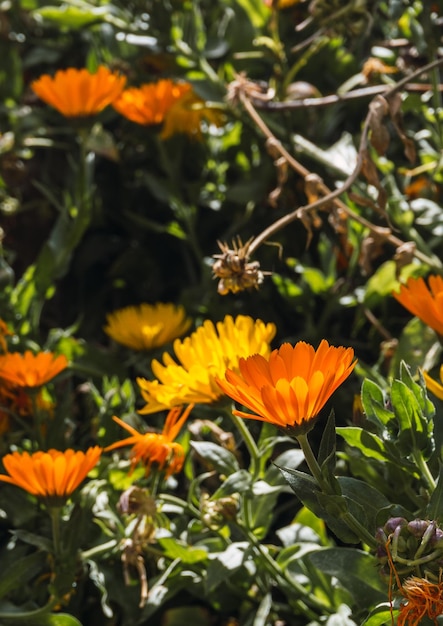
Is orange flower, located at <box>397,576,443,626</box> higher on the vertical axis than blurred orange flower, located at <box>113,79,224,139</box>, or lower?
higher

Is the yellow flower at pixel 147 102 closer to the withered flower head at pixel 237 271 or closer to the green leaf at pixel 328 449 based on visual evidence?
the withered flower head at pixel 237 271

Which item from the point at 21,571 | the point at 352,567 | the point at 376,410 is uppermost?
the point at 376,410

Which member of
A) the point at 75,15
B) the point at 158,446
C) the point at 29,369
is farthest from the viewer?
the point at 75,15

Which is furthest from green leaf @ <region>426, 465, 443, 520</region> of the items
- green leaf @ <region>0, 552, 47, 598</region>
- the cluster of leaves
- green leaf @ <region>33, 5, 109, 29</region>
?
green leaf @ <region>33, 5, 109, 29</region>

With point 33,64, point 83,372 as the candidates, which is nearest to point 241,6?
point 33,64

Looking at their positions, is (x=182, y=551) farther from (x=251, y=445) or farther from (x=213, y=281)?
(x=213, y=281)

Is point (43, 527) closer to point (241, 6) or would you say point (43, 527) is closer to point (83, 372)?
point (83, 372)

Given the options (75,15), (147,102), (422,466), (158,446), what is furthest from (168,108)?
(422,466)

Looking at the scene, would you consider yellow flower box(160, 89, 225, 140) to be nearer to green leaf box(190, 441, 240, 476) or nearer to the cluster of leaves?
the cluster of leaves
